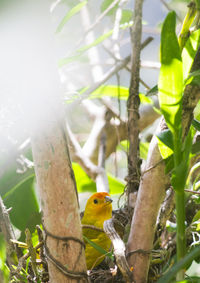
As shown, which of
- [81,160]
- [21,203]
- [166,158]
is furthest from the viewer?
[81,160]

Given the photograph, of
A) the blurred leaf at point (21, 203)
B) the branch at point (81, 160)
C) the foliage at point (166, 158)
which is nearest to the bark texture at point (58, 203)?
the foliage at point (166, 158)

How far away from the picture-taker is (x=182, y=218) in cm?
62

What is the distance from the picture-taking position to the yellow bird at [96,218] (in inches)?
53.3

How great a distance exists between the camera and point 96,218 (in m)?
1.63

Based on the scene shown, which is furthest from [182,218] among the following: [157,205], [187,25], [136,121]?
[136,121]

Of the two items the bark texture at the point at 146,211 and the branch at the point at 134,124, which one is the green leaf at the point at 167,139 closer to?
the bark texture at the point at 146,211

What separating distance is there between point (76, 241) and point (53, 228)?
0.06m

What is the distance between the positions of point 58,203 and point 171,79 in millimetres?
343

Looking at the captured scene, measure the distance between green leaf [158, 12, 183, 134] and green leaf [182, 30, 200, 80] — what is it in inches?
3.8

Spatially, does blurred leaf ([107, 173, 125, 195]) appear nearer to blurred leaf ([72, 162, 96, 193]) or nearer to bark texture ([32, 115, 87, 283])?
blurred leaf ([72, 162, 96, 193])

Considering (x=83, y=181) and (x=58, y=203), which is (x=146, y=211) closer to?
(x=58, y=203)

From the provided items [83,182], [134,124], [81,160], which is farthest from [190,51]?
[83,182]

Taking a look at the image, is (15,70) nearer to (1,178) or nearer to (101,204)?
(1,178)

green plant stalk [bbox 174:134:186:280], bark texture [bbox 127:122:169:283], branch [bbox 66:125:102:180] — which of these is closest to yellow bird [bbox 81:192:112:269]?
branch [bbox 66:125:102:180]
